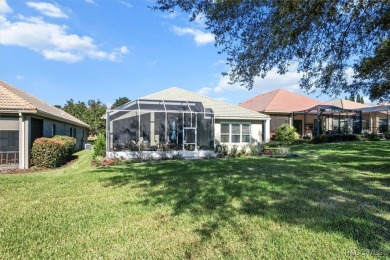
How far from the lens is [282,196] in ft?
23.1

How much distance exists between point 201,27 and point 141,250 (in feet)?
21.9

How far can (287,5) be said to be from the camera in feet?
22.0

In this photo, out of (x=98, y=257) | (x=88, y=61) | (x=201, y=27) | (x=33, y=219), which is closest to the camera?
(x=98, y=257)

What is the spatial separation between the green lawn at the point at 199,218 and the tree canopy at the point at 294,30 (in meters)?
3.72

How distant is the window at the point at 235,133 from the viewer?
22.6m

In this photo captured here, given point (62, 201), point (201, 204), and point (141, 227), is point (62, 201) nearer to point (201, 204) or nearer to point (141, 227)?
point (141, 227)

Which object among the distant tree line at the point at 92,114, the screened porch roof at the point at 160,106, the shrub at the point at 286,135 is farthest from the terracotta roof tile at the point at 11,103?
the distant tree line at the point at 92,114

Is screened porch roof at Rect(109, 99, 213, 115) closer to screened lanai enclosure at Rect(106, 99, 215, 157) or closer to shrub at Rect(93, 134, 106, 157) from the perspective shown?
screened lanai enclosure at Rect(106, 99, 215, 157)

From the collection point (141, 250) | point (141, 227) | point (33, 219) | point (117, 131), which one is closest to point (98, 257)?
point (141, 250)

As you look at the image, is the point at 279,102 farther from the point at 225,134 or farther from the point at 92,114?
the point at 92,114

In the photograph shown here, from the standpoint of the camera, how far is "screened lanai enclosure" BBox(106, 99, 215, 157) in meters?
17.8

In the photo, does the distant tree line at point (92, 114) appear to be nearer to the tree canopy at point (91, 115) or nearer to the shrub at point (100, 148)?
the tree canopy at point (91, 115)

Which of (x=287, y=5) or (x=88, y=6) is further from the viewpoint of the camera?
(x=88, y=6)

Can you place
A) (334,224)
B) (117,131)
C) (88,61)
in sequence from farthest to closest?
(88,61), (117,131), (334,224)
